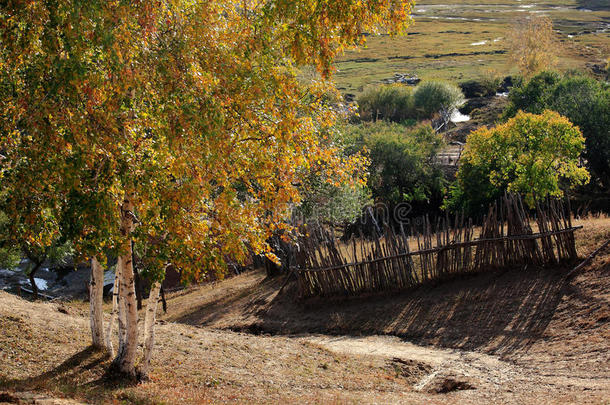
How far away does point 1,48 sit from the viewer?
21.2 feet

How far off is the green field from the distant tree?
13.0 feet

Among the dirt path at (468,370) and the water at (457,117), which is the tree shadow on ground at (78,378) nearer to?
the dirt path at (468,370)

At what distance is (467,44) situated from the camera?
121m

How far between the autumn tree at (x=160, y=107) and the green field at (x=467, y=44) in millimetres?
64818

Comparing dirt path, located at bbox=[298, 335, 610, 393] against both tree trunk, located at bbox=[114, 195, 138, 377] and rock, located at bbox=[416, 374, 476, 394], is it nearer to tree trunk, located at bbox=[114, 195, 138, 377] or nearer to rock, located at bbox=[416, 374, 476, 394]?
rock, located at bbox=[416, 374, 476, 394]

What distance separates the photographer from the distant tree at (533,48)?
237ft

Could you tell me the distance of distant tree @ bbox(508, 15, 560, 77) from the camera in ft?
237

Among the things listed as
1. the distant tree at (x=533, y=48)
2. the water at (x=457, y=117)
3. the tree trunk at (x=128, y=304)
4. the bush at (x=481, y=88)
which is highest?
the distant tree at (x=533, y=48)

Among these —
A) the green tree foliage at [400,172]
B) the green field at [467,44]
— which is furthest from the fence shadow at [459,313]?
the green field at [467,44]

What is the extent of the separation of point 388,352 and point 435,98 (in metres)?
55.8

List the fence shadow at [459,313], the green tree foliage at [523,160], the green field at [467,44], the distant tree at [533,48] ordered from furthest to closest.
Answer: the green field at [467,44] < the distant tree at [533,48] < the green tree foliage at [523,160] < the fence shadow at [459,313]

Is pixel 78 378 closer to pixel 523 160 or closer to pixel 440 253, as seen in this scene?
pixel 440 253

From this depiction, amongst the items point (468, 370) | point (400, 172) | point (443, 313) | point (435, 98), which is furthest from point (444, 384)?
point (435, 98)

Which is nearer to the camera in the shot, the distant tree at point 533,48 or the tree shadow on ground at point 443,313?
the tree shadow on ground at point 443,313
